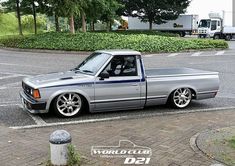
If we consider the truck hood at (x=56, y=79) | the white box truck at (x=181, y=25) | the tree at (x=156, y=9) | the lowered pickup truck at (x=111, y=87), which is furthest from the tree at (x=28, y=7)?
the lowered pickup truck at (x=111, y=87)

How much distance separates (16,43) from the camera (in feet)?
89.5

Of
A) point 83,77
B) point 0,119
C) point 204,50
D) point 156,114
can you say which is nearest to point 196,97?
point 156,114

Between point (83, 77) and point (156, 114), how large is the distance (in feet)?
5.74

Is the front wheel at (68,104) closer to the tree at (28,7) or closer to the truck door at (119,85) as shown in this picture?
the truck door at (119,85)

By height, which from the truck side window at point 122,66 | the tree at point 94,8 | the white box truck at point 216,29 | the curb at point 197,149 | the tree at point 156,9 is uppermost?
the tree at point 156,9

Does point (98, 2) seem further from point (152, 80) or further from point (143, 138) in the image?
point (143, 138)

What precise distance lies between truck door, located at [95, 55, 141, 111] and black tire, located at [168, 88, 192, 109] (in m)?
0.84

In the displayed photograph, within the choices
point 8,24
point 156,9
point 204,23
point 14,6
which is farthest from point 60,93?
point 8,24

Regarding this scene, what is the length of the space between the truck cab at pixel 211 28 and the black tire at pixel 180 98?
39.1 metres

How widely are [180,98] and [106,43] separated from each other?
16.9 meters

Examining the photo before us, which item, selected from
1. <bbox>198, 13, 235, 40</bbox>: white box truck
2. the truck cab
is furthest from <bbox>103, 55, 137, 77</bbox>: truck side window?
the truck cab

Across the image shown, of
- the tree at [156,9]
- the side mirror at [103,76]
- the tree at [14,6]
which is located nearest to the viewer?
the side mirror at [103,76]

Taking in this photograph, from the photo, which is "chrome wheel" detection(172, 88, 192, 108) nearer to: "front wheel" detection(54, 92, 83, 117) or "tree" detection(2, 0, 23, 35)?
"front wheel" detection(54, 92, 83, 117)

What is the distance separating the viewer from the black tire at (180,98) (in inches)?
330
